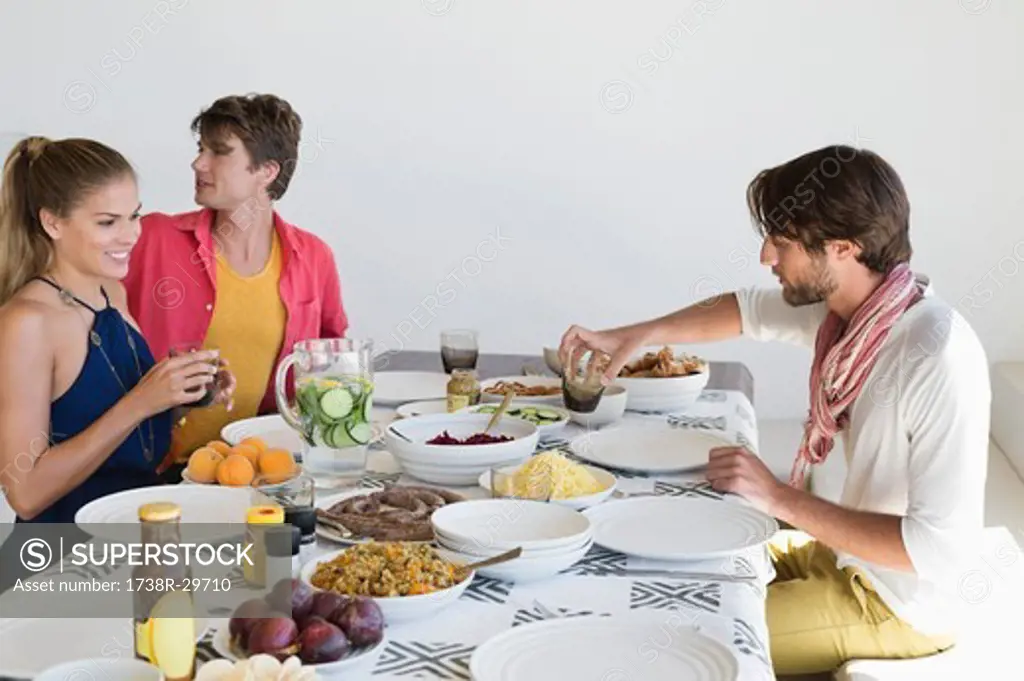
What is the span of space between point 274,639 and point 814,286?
1.34 metres

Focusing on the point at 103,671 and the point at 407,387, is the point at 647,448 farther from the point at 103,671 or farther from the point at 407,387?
→ the point at 103,671

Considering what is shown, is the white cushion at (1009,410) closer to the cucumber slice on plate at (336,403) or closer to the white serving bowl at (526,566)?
the cucumber slice on plate at (336,403)

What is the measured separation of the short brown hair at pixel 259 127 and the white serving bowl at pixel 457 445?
0.91 metres

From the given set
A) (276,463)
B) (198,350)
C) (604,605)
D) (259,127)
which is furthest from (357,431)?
(259,127)

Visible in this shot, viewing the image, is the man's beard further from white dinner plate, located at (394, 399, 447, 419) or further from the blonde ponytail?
the blonde ponytail

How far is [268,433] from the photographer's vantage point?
251 centimetres

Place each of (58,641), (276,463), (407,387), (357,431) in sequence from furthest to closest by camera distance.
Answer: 1. (407,387)
2. (357,431)
3. (276,463)
4. (58,641)

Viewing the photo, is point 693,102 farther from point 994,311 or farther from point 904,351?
point 904,351

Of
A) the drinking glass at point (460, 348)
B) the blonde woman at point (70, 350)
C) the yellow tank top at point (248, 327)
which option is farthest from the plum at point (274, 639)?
the yellow tank top at point (248, 327)

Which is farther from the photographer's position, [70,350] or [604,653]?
[70,350]

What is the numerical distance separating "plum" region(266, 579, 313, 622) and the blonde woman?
2.67 ft

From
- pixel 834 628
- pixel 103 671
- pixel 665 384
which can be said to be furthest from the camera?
pixel 665 384

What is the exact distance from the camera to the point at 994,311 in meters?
4.47

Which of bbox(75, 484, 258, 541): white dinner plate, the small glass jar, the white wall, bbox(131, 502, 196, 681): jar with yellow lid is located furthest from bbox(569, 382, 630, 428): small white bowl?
the white wall
